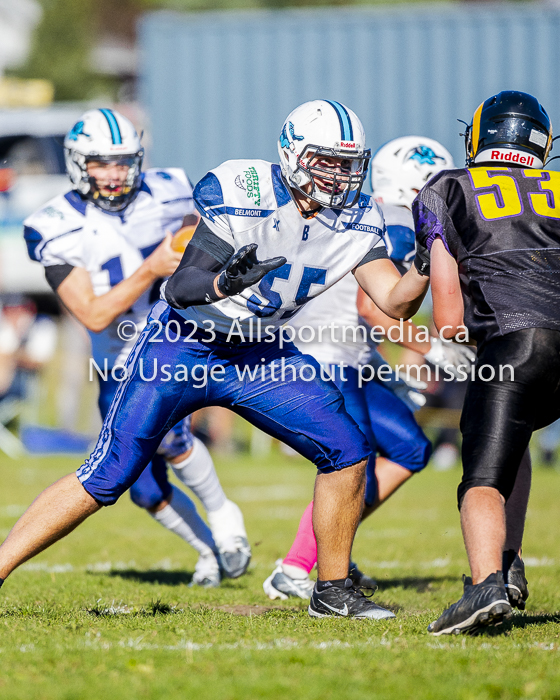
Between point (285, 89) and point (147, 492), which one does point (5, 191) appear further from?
point (147, 492)

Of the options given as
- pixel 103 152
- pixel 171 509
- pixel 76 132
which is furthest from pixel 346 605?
pixel 76 132

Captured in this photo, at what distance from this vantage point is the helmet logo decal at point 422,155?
474 centimetres

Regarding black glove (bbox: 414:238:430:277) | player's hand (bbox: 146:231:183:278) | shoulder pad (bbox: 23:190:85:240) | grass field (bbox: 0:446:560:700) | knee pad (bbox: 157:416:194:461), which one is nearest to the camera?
grass field (bbox: 0:446:560:700)

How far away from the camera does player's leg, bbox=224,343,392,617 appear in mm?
3602

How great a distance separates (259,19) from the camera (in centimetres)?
1542

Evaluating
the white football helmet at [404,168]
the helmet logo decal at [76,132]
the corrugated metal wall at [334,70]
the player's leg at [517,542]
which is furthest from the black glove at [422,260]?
the corrugated metal wall at [334,70]

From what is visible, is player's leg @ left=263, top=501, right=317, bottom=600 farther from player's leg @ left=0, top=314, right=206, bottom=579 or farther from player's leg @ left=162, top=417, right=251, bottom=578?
player's leg @ left=0, top=314, right=206, bottom=579

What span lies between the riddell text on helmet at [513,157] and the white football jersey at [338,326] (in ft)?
3.68

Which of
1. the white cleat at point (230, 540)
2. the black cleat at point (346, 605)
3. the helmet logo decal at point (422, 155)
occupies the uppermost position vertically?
the helmet logo decal at point (422, 155)

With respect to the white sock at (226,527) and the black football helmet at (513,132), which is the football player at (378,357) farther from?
the black football helmet at (513,132)

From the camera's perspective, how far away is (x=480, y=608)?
9.78 ft

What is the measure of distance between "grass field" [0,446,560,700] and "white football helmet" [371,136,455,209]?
6.40ft

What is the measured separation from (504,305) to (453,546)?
3.55 metres

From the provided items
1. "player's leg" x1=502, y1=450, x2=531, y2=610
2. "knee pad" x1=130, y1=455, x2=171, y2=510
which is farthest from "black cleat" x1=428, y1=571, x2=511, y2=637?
"knee pad" x1=130, y1=455, x2=171, y2=510
